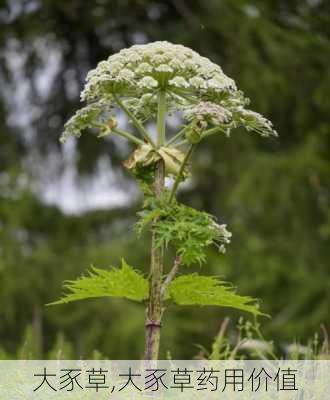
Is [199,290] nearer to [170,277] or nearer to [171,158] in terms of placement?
[170,277]

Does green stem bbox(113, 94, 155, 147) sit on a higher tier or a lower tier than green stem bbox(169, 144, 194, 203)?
higher

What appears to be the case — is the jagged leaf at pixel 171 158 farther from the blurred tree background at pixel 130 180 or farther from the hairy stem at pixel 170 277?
the blurred tree background at pixel 130 180

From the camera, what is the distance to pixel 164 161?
2.20 meters

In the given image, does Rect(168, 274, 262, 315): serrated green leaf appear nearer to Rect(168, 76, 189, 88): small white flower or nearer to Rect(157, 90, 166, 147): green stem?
Rect(157, 90, 166, 147): green stem

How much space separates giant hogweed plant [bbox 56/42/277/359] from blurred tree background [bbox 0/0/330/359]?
5383 millimetres

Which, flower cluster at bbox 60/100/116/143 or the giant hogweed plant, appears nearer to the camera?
the giant hogweed plant

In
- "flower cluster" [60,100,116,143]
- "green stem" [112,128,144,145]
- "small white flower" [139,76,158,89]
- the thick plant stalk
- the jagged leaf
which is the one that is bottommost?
the thick plant stalk

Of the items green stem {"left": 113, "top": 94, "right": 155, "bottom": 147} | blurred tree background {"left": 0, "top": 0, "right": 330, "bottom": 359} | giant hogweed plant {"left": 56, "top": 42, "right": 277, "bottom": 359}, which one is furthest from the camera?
blurred tree background {"left": 0, "top": 0, "right": 330, "bottom": 359}

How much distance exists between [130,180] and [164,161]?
26.6 ft

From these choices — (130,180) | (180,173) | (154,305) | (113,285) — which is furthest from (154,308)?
(130,180)

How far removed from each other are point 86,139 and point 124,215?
1.07m

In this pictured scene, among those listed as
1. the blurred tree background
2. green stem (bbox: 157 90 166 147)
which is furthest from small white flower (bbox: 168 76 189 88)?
the blurred tree background

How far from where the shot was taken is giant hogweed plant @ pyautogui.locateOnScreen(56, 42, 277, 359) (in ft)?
6.85

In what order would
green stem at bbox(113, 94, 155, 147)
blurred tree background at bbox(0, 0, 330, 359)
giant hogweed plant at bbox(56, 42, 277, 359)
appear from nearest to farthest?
giant hogweed plant at bbox(56, 42, 277, 359) < green stem at bbox(113, 94, 155, 147) < blurred tree background at bbox(0, 0, 330, 359)
